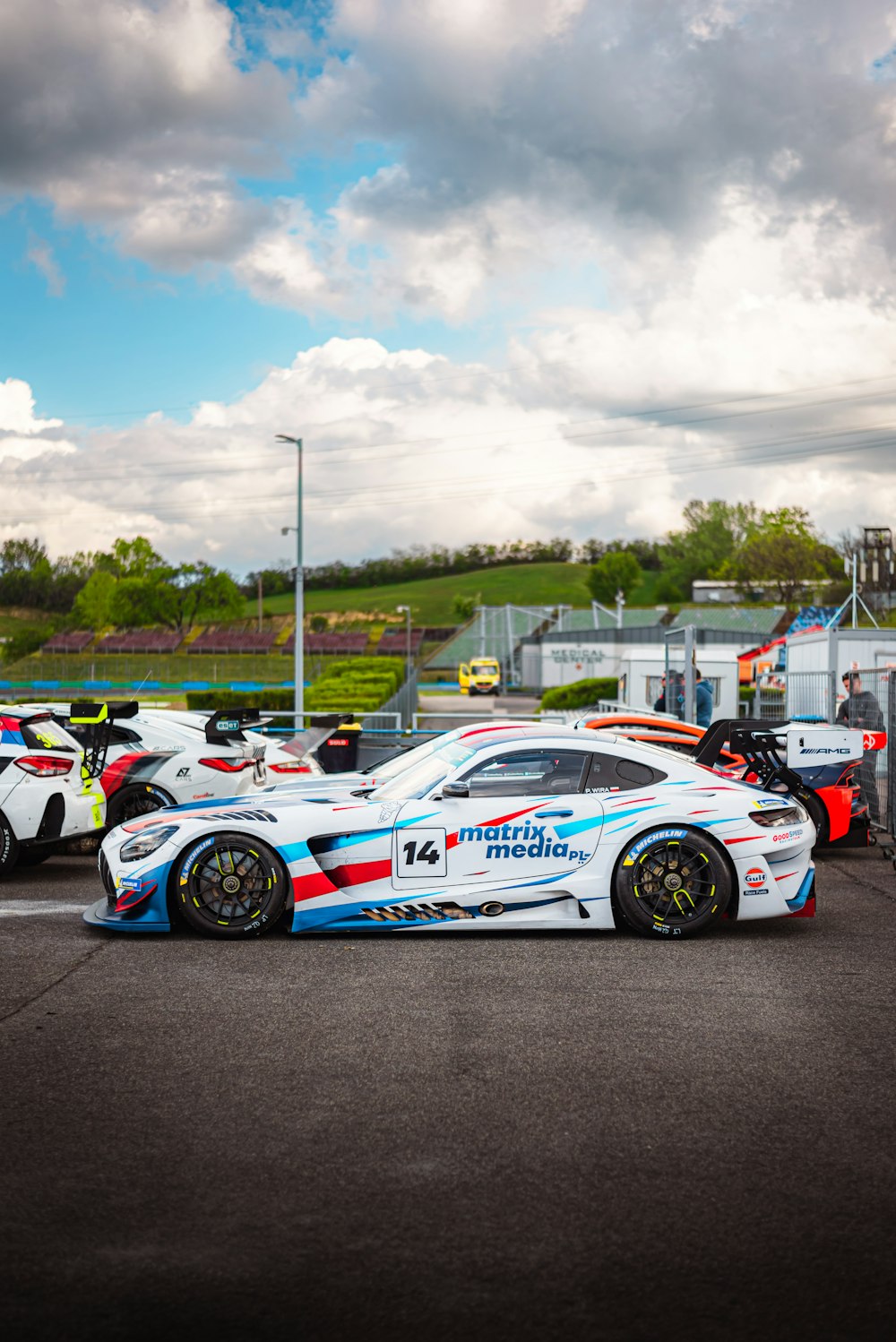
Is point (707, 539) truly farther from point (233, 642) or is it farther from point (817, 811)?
point (817, 811)

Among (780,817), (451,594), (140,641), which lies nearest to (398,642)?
(140,641)

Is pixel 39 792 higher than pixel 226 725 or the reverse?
the reverse

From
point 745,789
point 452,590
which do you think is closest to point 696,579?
point 452,590

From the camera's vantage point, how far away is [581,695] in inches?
1677

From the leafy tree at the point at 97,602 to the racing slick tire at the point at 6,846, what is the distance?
383 feet

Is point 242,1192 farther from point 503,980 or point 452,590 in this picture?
point 452,590

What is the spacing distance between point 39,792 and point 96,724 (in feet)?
5.06

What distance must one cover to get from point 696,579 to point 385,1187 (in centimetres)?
16517

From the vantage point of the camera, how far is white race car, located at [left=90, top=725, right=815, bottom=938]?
777 cm

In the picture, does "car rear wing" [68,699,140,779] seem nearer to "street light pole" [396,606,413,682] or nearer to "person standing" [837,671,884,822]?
"person standing" [837,671,884,822]

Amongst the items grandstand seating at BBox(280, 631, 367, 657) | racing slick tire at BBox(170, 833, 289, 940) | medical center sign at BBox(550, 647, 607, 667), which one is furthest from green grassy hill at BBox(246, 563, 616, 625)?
racing slick tire at BBox(170, 833, 289, 940)

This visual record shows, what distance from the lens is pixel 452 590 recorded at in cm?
17350

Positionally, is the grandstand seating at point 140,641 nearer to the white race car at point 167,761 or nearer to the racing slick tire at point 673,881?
the white race car at point 167,761

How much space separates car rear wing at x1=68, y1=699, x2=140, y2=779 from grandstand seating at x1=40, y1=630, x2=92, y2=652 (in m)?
104
